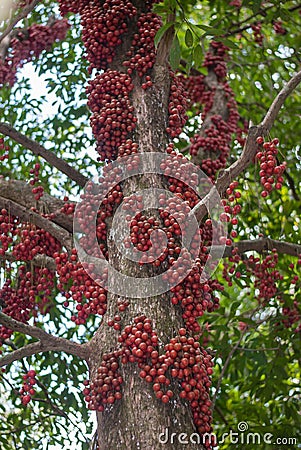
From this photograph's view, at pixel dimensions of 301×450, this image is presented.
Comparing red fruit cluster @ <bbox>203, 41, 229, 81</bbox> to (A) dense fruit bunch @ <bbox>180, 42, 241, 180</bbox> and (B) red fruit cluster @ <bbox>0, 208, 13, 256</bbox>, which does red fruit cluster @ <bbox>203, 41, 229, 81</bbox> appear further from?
Result: (B) red fruit cluster @ <bbox>0, 208, 13, 256</bbox>

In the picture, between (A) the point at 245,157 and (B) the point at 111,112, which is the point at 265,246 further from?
(B) the point at 111,112

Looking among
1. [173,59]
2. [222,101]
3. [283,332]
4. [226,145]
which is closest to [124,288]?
[173,59]

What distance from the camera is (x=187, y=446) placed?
2.64 m

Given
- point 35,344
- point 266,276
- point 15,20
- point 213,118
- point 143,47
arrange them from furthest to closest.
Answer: point 213,118
point 266,276
point 143,47
point 15,20
point 35,344

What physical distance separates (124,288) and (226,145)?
7.21 ft

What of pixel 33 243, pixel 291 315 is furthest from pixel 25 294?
pixel 291 315

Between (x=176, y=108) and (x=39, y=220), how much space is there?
1.19 m

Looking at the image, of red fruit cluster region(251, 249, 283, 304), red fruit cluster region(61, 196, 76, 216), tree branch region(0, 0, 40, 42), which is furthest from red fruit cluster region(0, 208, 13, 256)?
red fruit cluster region(251, 249, 283, 304)

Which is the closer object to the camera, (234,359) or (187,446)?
(187,446)

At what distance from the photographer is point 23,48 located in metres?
5.12

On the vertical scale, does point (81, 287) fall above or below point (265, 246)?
below

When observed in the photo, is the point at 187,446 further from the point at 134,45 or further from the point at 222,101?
the point at 222,101

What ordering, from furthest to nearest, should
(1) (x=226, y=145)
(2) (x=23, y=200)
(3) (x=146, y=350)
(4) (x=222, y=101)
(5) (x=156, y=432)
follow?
(4) (x=222, y=101), (1) (x=226, y=145), (2) (x=23, y=200), (3) (x=146, y=350), (5) (x=156, y=432)

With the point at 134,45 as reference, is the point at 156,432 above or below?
below
